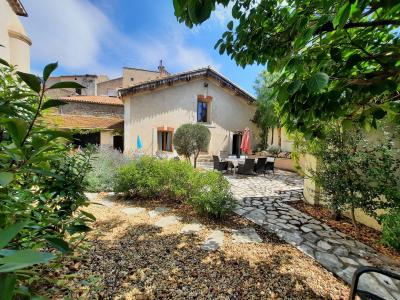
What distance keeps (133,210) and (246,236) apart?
2784 millimetres

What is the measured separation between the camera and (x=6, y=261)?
42 centimetres

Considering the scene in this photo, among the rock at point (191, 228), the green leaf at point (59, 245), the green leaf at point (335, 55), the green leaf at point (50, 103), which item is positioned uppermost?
the green leaf at point (335, 55)

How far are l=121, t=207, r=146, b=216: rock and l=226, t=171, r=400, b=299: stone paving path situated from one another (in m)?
2.40

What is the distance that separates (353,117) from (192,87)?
13.5m

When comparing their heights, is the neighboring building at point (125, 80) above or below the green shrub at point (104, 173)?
above

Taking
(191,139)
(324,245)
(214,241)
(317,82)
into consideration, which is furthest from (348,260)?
(191,139)

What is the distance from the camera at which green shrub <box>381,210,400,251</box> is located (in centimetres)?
321

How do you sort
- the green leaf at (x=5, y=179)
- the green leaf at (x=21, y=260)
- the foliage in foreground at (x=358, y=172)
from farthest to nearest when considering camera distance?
the foliage in foreground at (x=358, y=172), the green leaf at (x=5, y=179), the green leaf at (x=21, y=260)

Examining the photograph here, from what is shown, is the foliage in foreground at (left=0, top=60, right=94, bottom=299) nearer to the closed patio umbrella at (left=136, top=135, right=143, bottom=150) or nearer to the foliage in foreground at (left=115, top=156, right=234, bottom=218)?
the foliage in foreground at (left=115, top=156, right=234, bottom=218)

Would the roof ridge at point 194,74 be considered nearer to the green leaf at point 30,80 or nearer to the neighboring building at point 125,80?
the neighboring building at point 125,80

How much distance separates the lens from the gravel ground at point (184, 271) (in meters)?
2.28

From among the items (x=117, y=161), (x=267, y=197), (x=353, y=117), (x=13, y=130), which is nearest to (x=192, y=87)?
(x=117, y=161)

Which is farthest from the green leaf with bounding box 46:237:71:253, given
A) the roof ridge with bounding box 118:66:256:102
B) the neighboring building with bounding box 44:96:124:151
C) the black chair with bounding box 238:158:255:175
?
the neighboring building with bounding box 44:96:124:151

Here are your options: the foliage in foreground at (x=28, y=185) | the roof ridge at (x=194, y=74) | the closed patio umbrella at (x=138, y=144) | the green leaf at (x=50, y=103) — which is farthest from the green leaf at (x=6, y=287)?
the roof ridge at (x=194, y=74)
